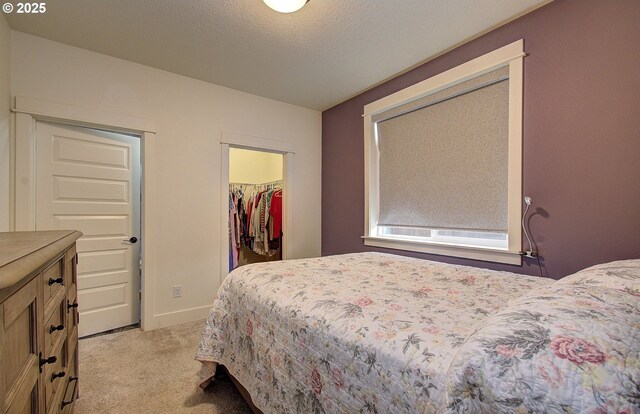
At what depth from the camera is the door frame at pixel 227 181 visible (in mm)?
2996

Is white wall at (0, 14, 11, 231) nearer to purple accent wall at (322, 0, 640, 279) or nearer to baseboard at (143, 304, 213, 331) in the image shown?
baseboard at (143, 304, 213, 331)

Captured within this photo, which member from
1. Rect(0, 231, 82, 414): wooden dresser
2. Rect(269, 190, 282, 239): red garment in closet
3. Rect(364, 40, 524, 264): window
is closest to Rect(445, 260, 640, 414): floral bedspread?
Rect(0, 231, 82, 414): wooden dresser

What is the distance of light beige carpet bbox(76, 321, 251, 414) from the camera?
61.6 inches

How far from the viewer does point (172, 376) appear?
6.07 ft

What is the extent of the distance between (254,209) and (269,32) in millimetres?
2543

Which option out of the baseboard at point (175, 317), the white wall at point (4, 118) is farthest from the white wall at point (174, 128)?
the white wall at point (4, 118)

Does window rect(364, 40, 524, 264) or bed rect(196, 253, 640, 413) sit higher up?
window rect(364, 40, 524, 264)

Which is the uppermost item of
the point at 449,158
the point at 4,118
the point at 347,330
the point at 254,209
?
the point at 4,118

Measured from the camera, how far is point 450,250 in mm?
2307

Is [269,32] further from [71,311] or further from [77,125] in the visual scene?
[71,311]

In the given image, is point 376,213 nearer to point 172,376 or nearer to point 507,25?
point 507,25

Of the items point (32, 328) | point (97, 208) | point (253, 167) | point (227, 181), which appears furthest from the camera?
point (253, 167)

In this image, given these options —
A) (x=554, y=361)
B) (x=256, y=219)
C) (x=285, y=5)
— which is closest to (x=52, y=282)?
(x=554, y=361)

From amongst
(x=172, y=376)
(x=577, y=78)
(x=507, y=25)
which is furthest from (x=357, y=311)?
(x=507, y=25)
